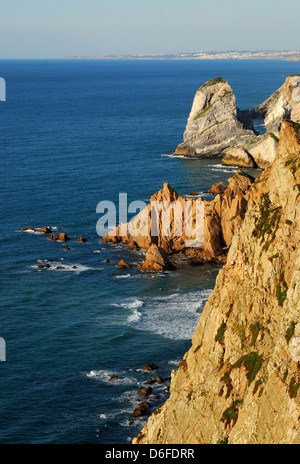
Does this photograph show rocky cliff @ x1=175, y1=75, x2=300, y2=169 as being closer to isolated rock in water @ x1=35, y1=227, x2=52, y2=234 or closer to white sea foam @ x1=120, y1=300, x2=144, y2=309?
isolated rock in water @ x1=35, y1=227, x2=52, y2=234

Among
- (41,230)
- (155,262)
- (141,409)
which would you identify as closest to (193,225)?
(155,262)

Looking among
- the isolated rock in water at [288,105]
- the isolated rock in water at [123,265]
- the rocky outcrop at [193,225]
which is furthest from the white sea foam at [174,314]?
the isolated rock in water at [288,105]

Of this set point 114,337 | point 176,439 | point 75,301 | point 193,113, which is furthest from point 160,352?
point 193,113

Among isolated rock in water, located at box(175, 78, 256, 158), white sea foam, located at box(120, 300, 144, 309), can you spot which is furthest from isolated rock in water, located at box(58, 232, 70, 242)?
isolated rock in water, located at box(175, 78, 256, 158)

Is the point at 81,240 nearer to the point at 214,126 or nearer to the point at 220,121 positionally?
the point at 214,126

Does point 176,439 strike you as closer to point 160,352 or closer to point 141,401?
point 141,401
